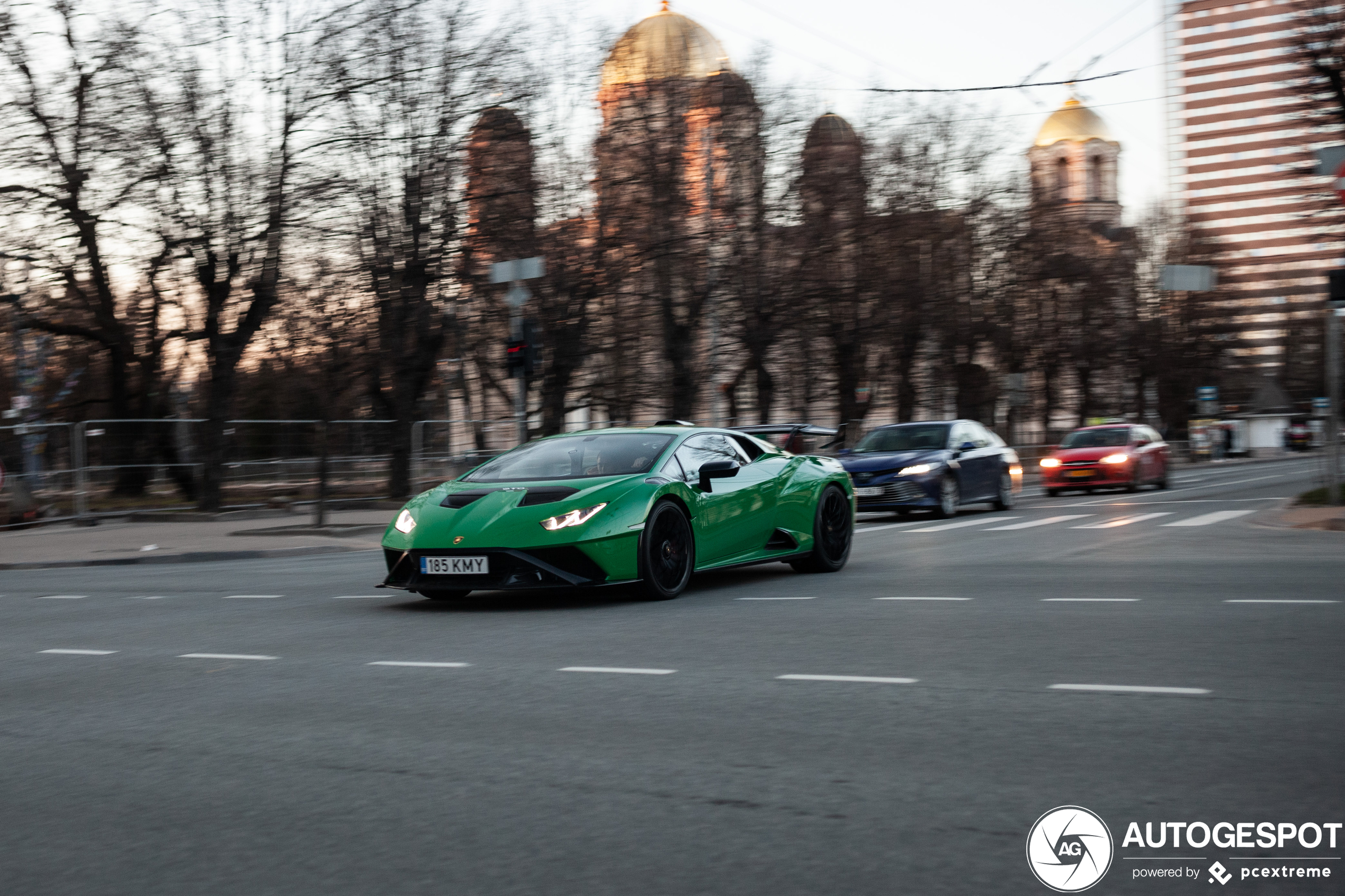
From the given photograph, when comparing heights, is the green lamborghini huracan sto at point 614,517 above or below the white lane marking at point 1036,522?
above

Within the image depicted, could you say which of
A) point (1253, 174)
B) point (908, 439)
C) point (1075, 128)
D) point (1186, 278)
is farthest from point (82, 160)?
point (1253, 174)

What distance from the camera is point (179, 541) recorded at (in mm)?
21094

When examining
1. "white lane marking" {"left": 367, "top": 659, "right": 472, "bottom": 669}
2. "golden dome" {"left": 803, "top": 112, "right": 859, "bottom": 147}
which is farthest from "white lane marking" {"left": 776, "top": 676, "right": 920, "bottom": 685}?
"golden dome" {"left": 803, "top": 112, "right": 859, "bottom": 147}

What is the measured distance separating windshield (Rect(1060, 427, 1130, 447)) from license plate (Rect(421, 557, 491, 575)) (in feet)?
76.8

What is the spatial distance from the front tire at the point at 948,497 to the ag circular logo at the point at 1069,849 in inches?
727

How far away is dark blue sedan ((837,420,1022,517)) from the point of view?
74.1 feet

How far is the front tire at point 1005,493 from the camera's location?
24.8m

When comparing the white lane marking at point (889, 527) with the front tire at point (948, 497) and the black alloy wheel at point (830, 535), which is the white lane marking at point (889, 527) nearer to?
the front tire at point (948, 497)

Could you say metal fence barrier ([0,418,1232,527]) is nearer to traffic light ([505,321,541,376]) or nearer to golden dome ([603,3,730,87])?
traffic light ([505,321,541,376])

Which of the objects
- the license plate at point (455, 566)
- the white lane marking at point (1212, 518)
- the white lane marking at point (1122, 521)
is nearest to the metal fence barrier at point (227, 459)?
the white lane marking at point (1122, 521)

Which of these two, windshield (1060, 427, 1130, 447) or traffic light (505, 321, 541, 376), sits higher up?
traffic light (505, 321, 541, 376)

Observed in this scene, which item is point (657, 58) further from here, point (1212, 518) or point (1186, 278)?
point (1212, 518)

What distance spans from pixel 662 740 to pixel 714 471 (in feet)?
19.6

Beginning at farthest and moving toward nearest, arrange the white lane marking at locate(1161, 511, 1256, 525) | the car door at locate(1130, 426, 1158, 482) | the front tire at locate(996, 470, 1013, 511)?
Result: the car door at locate(1130, 426, 1158, 482) → the front tire at locate(996, 470, 1013, 511) → the white lane marking at locate(1161, 511, 1256, 525)
